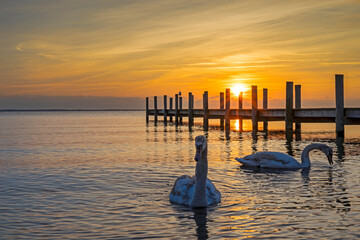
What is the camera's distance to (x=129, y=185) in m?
11.6

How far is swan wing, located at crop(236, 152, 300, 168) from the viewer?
13.9m

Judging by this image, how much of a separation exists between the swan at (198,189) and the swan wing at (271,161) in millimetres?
5049

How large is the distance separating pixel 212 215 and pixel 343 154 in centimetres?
1161

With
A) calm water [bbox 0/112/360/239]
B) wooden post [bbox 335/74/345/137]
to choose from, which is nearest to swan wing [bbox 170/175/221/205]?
calm water [bbox 0/112/360/239]

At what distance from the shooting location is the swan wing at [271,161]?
45.5 feet

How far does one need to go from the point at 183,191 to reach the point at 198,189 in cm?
66

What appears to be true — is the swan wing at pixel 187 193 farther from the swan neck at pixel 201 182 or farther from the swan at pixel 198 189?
the swan neck at pixel 201 182

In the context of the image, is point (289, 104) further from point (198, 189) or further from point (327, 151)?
point (198, 189)

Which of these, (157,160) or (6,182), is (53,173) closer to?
(6,182)

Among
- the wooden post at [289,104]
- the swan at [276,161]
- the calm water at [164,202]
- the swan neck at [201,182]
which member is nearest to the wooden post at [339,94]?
the wooden post at [289,104]

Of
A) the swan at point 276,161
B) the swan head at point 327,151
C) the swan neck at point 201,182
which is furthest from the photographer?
the swan head at point 327,151

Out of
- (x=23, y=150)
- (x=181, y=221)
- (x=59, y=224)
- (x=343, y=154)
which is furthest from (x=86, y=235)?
(x=23, y=150)

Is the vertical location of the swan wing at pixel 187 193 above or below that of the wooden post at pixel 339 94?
below

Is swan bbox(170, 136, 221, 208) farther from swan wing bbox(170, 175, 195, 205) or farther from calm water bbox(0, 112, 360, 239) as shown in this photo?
calm water bbox(0, 112, 360, 239)
